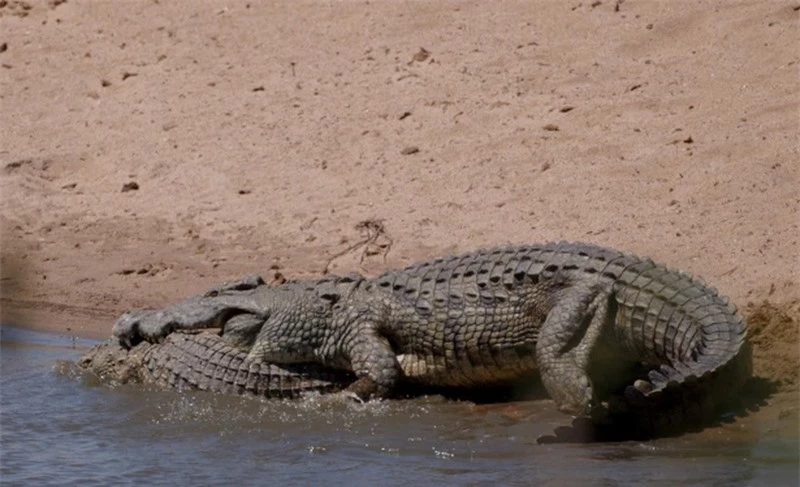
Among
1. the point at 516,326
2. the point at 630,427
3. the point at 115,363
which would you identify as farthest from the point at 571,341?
the point at 115,363

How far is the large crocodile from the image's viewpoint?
6.36 m

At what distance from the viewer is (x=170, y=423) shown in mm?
7020

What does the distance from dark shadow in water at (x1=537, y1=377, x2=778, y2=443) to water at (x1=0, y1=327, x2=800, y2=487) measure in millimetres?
40

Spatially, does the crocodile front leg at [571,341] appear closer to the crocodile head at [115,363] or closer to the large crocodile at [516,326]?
the large crocodile at [516,326]

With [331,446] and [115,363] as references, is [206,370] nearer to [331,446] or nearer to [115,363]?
[115,363]

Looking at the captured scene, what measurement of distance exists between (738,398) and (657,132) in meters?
3.52

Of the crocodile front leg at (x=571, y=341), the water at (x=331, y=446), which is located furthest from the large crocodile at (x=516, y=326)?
the water at (x=331, y=446)

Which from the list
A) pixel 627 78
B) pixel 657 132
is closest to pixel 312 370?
pixel 657 132

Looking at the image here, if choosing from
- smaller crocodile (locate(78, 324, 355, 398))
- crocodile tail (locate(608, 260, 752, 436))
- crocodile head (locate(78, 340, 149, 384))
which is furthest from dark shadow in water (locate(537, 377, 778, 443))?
crocodile head (locate(78, 340, 149, 384))

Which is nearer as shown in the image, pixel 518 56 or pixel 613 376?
pixel 613 376

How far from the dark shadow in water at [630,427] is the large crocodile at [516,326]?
0.16 feet

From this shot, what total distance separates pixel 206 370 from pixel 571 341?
1875 mm

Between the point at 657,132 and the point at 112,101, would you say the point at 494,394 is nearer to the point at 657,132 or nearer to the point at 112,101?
the point at 657,132

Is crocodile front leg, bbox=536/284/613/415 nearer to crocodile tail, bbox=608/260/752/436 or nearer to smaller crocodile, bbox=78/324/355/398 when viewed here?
crocodile tail, bbox=608/260/752/436
